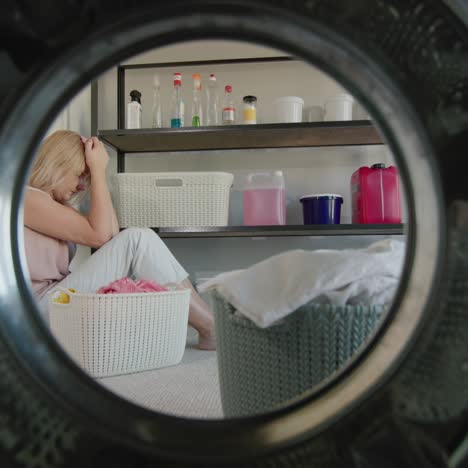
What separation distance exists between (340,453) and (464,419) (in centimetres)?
6

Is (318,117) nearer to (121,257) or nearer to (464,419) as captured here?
(121,257)

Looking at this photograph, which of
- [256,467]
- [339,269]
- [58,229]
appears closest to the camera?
[256,467]

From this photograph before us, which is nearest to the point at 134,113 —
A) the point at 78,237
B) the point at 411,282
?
the point at 78,237

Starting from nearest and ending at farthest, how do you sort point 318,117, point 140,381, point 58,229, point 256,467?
1. point 256,467
2. point 140,381
3. point 58,229
4. point 318,117

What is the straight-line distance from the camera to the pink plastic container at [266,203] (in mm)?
1588

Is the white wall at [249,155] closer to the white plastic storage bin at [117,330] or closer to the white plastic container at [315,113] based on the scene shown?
the white plastic container at [315,113]

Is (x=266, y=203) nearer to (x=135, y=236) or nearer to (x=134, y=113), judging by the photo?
(x=135, y=236)

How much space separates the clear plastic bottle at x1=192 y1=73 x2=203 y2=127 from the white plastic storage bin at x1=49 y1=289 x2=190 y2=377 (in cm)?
87

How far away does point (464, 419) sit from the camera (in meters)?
0.20

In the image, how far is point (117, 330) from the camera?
1.01 meters

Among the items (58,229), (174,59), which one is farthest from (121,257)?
(174,59)

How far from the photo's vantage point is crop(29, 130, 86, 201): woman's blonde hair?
1325 millimetres

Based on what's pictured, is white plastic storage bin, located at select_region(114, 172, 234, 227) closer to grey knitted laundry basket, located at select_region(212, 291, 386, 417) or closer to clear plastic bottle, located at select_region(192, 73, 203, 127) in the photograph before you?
clear plastic bottle, located at select_region(192, 73, 203, 127)

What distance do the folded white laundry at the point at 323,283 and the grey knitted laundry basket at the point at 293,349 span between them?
0.02 metres
